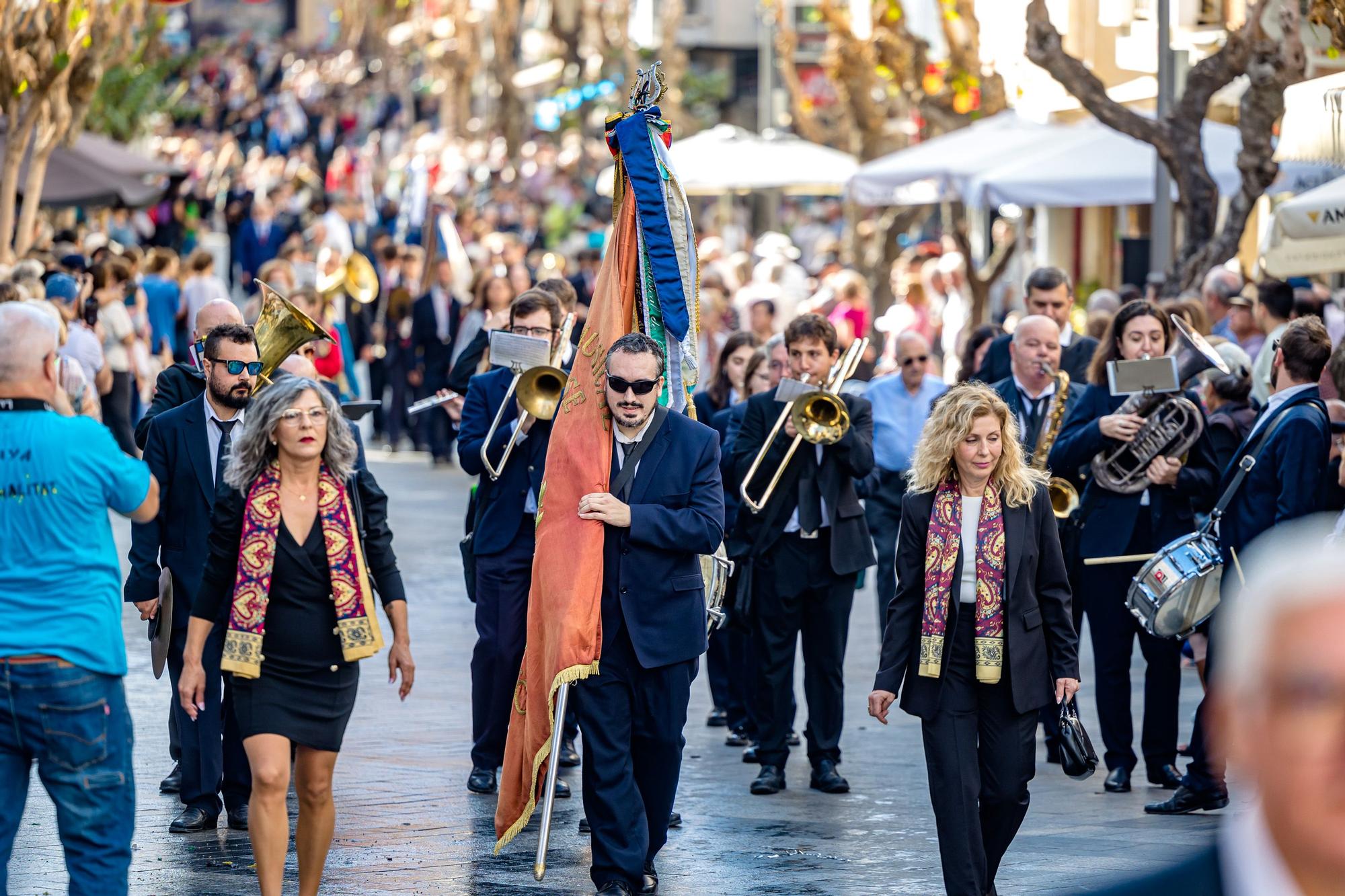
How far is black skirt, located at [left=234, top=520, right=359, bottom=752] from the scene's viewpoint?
20.6 ft

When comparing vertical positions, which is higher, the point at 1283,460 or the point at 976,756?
the point at 1283,460

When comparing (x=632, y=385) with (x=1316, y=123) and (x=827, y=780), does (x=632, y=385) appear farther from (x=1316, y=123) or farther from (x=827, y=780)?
(x=1316, y=123)

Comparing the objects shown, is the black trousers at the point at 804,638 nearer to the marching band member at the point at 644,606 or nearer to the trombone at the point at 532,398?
the trombone at the point at 532,398

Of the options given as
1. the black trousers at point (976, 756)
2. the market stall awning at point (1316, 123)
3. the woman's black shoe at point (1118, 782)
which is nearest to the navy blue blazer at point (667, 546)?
the black trousers at point (976, 756)

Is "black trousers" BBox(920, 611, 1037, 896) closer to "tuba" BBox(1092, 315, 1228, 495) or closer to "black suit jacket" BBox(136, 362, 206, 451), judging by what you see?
"tuba" BBox(1092, 315, 1228, 495)

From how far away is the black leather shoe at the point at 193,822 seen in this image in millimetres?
7867

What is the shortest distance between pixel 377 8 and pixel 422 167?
30759mm

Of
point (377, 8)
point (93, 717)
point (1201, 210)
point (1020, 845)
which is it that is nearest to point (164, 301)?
point (1201, 210)

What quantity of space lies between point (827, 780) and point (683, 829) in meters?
0.95

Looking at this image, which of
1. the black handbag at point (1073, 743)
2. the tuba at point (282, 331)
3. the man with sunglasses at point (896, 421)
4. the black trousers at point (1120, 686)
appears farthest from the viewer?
the man with sunglasses at point (896, 421)

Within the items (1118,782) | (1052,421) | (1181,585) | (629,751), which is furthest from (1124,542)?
(629,751)

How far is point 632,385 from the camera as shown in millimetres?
7246

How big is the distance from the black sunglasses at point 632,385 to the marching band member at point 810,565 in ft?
6.36

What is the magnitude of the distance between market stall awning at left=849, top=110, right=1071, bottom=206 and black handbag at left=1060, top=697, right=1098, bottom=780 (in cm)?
1269
